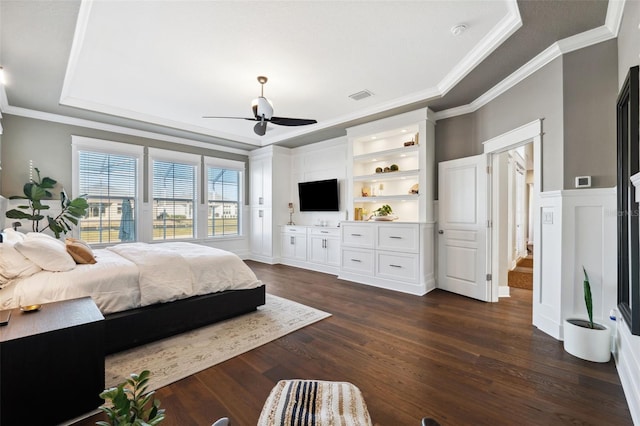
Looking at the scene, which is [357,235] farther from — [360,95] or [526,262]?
[526,262]

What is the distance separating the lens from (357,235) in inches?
193

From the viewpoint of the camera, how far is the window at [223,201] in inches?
253

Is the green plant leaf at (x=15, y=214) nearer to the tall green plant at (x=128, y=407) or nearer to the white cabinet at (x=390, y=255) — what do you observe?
the white cabinet at (x=390, y=255)

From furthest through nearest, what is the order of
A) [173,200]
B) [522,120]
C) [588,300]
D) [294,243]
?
1. [294,243]
2. [173,200]
3. [522,120]
4. [588,300]

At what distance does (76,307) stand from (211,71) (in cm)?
273

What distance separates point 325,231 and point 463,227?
256 centimetres

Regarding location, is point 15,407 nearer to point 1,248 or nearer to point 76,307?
point 76,307

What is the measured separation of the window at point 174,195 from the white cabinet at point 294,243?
197 centimetres

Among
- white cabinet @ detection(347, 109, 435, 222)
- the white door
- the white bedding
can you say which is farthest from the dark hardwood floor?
white cabinet @ detection(347, 109, 435, 222)

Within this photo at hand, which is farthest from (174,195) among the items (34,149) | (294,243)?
(294,243)

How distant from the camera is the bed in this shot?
7.25 ft

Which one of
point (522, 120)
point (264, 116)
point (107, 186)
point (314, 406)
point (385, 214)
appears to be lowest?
point (314, 406)

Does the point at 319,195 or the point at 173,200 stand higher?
the point at 319,195

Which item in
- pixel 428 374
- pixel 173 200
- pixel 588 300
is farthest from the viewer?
pixel 173 200
